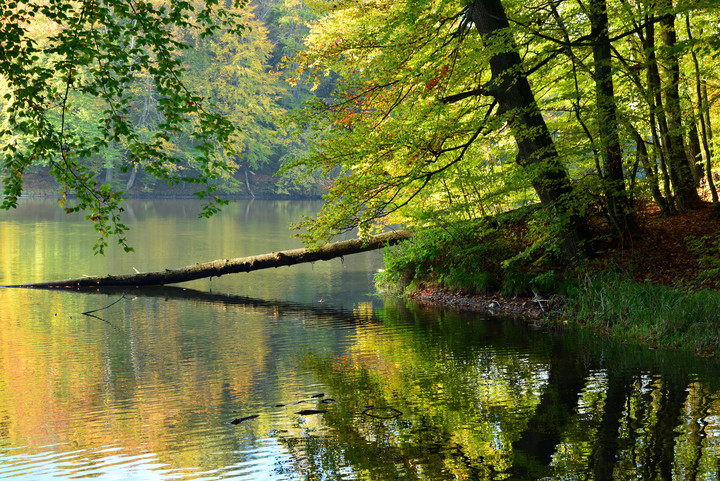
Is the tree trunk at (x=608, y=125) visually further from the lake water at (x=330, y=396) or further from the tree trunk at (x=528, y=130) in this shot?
the lake water at (x=330, y=396)

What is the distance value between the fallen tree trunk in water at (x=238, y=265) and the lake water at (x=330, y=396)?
4.08ft

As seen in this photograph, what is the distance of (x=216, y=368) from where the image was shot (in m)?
8.50

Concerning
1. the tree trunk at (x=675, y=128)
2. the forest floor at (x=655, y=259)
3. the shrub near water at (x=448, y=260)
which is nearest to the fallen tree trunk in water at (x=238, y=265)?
the shrub near water at (x=448, y=260)

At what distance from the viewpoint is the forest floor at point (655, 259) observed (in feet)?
34.6

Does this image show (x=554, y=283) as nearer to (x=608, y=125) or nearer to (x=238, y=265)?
(x=608, y=125)

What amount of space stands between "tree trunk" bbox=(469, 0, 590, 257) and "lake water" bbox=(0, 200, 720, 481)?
1.93 meters

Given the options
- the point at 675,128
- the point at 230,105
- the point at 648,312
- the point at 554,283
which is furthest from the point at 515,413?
the point at 230,105

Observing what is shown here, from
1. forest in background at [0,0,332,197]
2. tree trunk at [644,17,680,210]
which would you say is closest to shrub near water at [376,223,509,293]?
tree trunk at [644,17,680,210]

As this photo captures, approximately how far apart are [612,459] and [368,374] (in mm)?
3458

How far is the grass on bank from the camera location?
9242mm

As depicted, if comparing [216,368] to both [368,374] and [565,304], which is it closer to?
[368,374]

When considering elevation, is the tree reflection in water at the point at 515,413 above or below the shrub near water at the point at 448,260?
below

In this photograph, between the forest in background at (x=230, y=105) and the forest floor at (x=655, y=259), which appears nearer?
the forest floor at (x=655, y=259)

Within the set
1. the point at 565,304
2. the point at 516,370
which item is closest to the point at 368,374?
the point at 516,370
